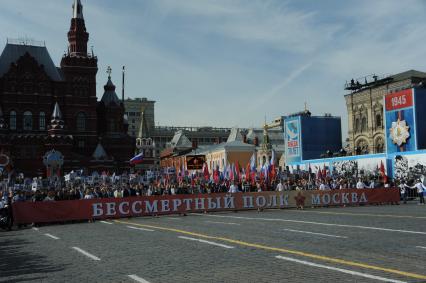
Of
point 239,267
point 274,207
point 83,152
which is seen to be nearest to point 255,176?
point 274,207

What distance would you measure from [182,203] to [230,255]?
60.9 ft

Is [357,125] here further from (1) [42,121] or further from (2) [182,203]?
(2) [182,203]

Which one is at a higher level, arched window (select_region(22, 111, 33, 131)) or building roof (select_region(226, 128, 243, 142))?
building roof (select_region(226, 128, 243, 142))

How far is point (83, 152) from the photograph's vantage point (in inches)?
3337

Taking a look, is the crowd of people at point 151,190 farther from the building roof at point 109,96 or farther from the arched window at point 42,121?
the building roof at point 109,96

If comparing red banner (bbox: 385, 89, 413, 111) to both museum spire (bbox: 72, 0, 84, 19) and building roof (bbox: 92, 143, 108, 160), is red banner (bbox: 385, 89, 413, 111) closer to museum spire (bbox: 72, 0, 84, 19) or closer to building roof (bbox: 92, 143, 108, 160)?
building roof (bbox: 92, 143, 108, 160)

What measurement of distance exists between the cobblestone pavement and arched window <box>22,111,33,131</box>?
6665 cm

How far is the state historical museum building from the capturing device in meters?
79.8

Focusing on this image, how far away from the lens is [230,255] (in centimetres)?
1213

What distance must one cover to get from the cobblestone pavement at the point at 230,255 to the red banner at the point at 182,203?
26.6ft

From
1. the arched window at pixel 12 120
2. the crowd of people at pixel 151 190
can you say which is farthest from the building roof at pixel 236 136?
the crowd of people at pixel 151 190

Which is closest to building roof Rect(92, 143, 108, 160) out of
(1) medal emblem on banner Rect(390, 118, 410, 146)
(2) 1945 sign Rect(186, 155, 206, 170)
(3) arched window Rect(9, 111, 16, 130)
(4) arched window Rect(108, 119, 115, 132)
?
(4) arched window Rect(108, 119, 115, 132)

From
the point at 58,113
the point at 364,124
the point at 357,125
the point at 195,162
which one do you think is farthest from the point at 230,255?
the point at 357,125

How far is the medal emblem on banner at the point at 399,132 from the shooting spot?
60.0 m
